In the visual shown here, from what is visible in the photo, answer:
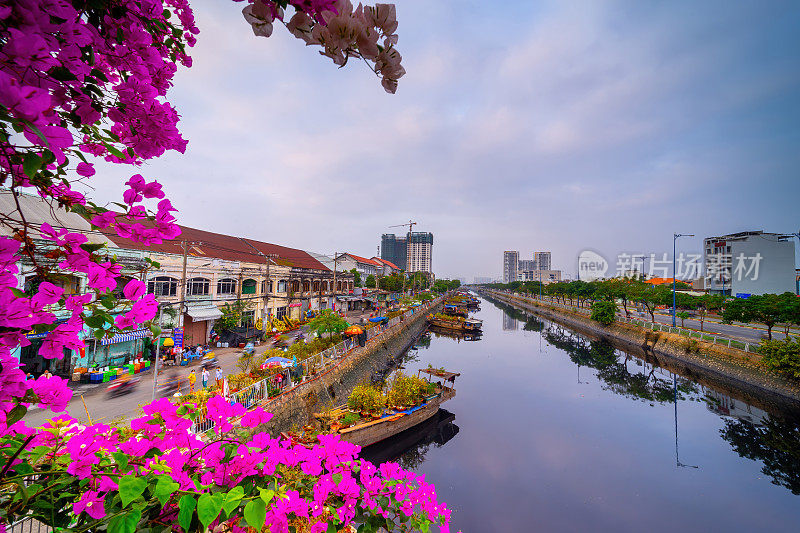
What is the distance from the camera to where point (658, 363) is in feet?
96.2

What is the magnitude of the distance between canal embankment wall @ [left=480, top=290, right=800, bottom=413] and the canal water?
120cm

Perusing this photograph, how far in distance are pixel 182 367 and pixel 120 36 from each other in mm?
20428

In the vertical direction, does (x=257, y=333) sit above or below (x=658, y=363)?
above

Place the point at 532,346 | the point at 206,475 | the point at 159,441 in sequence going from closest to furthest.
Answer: the point at 206,475, the point at 159,441, the point at 532,346

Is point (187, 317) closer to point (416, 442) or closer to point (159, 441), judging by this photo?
point (416, 442)

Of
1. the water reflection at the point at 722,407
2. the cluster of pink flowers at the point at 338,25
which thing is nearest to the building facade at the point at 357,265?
the water reflection at the point at 722,407

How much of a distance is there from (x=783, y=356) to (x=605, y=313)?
22.6 metres

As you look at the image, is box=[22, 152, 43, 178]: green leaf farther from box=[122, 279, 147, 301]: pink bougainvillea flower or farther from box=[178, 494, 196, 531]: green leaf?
box=[178, 494, 196, 531]: green leaf

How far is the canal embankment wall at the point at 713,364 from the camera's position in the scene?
64.3ft

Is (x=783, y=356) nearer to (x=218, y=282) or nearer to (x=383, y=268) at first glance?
(x=218, y=282)

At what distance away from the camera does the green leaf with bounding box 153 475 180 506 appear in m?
1.46

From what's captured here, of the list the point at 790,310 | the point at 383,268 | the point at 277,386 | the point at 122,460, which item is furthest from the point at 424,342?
the point at 383,268

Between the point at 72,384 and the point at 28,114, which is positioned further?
the point at 72,384

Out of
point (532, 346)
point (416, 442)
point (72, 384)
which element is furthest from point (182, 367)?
point (532, 346)
